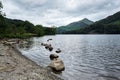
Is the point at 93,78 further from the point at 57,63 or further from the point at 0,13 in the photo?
the point at 0,13

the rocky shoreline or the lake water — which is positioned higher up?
the rocky shoreline

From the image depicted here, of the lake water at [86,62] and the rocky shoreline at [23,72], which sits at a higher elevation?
the rocky shoreline at [23,72]

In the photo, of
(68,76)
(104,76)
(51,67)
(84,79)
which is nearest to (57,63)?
(51,67)

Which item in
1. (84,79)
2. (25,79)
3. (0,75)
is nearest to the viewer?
(25,79)

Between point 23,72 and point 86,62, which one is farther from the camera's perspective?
point 86,62

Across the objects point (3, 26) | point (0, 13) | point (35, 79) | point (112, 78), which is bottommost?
point (112, 78)

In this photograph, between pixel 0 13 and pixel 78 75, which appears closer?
pixel 78 75

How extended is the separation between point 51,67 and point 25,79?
967 cm

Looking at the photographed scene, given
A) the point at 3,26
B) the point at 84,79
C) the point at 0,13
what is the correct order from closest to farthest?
the point at 84,79, the point at 0,13, the point at 3,26

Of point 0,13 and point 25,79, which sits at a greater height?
point 0,13

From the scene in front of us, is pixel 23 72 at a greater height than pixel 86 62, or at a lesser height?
greater

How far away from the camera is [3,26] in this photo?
90312 millimetres

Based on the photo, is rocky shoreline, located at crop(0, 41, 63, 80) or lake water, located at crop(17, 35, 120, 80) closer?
rocky shoreline, located at crop(0, 41, 63, 80)

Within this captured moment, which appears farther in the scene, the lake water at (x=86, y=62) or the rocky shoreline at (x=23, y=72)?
the lake water at (x=86, y=62)
